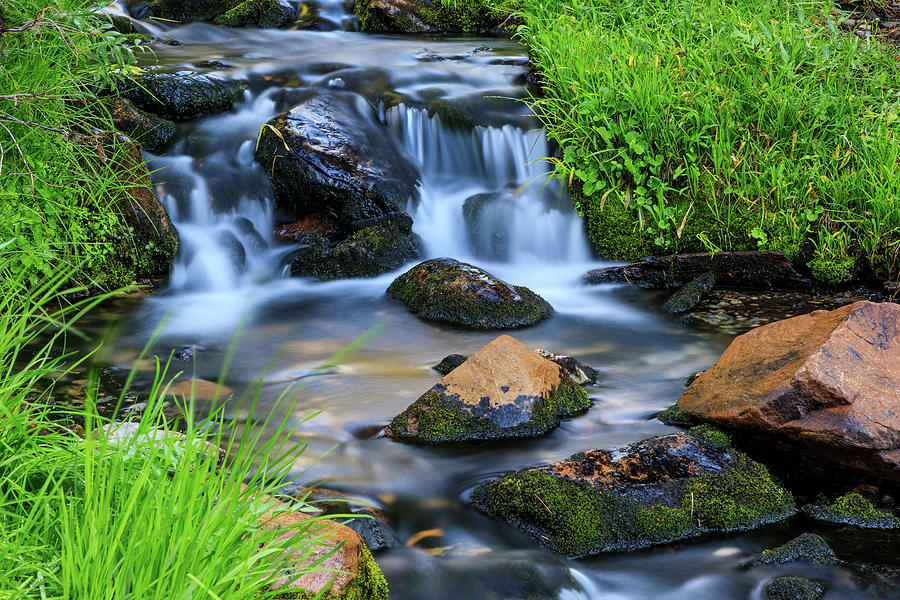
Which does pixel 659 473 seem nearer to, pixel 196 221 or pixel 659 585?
pixel 659 585

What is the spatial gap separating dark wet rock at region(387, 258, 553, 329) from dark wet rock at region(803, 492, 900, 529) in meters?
2.45

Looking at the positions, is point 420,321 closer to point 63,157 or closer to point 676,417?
point 676,417

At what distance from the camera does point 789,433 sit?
3.16m

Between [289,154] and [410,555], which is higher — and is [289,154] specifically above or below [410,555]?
above

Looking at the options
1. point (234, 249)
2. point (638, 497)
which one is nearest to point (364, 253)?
point (234, 249)

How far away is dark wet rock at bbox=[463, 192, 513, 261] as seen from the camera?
6.60 metres

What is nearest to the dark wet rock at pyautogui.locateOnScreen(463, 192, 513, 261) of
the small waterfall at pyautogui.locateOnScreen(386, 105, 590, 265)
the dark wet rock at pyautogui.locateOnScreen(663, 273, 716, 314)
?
the small waterfall at pyautogui.locateOnScreen(386, 105, 590, 265)

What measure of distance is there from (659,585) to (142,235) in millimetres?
4679

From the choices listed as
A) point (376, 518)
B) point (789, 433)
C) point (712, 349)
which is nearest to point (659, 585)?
point (789, 433)

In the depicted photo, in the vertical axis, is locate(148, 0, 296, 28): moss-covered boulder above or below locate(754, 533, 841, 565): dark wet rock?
above

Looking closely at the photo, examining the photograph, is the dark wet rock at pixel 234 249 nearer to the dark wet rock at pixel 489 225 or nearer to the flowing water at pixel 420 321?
the flowing water at pixel 420 321

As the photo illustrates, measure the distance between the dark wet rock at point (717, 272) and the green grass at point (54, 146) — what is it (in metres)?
3.70

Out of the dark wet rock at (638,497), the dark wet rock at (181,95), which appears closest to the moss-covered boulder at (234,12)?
the dark wet rock at (181,95)

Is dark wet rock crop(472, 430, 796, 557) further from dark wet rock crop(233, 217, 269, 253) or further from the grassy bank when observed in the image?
dark wet rock crop(233, 217, 269, 253)
